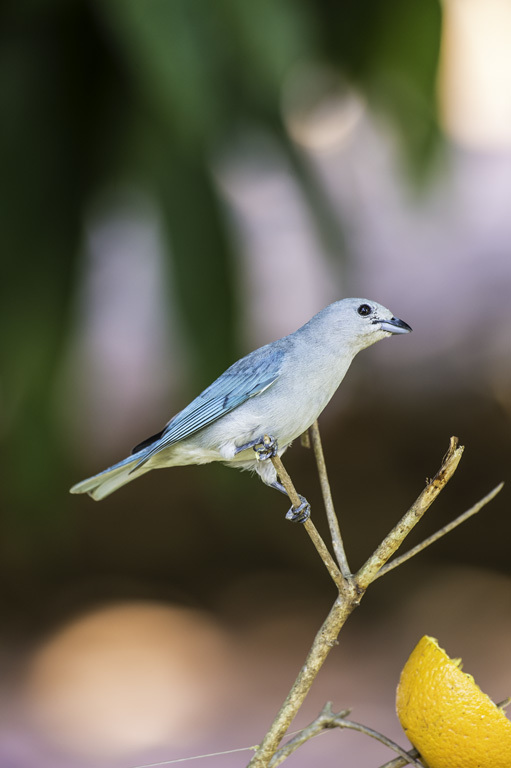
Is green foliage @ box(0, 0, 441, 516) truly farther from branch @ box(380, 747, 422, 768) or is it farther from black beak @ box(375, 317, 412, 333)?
branch @ box(380, 747, 422, 768)

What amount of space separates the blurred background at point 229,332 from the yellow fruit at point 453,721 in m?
0.88

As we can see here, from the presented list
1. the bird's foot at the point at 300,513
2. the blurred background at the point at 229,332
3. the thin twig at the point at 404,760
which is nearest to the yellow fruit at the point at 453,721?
the thin twig at the point at 404,760

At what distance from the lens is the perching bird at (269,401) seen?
520 mm

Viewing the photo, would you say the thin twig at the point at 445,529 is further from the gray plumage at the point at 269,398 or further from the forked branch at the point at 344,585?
the gray plumage at the point at 269,398

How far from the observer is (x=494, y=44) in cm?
178

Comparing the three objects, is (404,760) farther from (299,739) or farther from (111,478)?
(111,478)

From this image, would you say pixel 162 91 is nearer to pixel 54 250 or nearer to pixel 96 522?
pixel 54 250

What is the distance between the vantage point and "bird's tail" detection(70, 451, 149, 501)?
545 mm

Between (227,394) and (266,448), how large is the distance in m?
0.06

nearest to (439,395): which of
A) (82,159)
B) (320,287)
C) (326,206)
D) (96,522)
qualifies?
(320,287)

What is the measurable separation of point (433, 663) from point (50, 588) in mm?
1857

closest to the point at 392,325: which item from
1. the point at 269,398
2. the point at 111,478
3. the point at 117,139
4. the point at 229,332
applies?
the point at 269,398

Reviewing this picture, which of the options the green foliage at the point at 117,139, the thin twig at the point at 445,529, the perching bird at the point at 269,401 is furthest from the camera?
the green foliage at the point at 117,139

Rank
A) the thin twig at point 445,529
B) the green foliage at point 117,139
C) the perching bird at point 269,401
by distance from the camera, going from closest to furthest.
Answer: the thin twig at point 445,529 < the perching bird at point 269,401 < the green foliage at point 117,139
